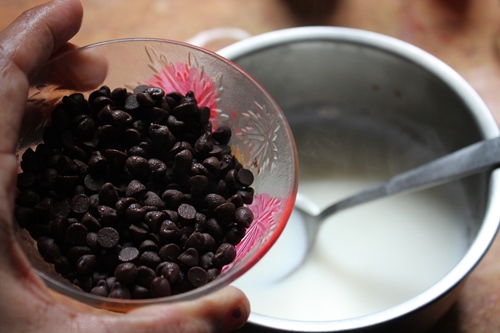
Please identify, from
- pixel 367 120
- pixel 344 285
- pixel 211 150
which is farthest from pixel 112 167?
pixel 367 120

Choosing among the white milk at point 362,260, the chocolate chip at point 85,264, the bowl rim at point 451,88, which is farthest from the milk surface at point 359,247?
the chocolate chip at point 85,264

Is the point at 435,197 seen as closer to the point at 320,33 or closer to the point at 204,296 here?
the point at 320,33

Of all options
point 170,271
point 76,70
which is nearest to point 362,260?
point 170,271

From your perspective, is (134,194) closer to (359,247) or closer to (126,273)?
(126,273)

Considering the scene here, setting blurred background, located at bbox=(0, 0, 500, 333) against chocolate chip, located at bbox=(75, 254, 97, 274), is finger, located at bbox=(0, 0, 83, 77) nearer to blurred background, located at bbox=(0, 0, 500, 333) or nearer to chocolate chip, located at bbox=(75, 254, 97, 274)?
chocolate chip, located at bbox=(75, 254, 97, 274)

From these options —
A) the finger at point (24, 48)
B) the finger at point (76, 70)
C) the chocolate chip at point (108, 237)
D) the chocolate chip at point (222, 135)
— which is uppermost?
the finger at point (24, 48)

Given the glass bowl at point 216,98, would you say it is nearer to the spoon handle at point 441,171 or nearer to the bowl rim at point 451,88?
the bowl rim at point 451,88

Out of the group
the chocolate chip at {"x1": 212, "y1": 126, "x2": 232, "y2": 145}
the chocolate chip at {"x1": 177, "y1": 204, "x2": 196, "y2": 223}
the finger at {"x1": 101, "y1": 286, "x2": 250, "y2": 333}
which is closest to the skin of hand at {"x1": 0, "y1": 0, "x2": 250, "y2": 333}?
the finger at {"x1": 101, "y1": 286, "x2": 250, "y2": 333}
